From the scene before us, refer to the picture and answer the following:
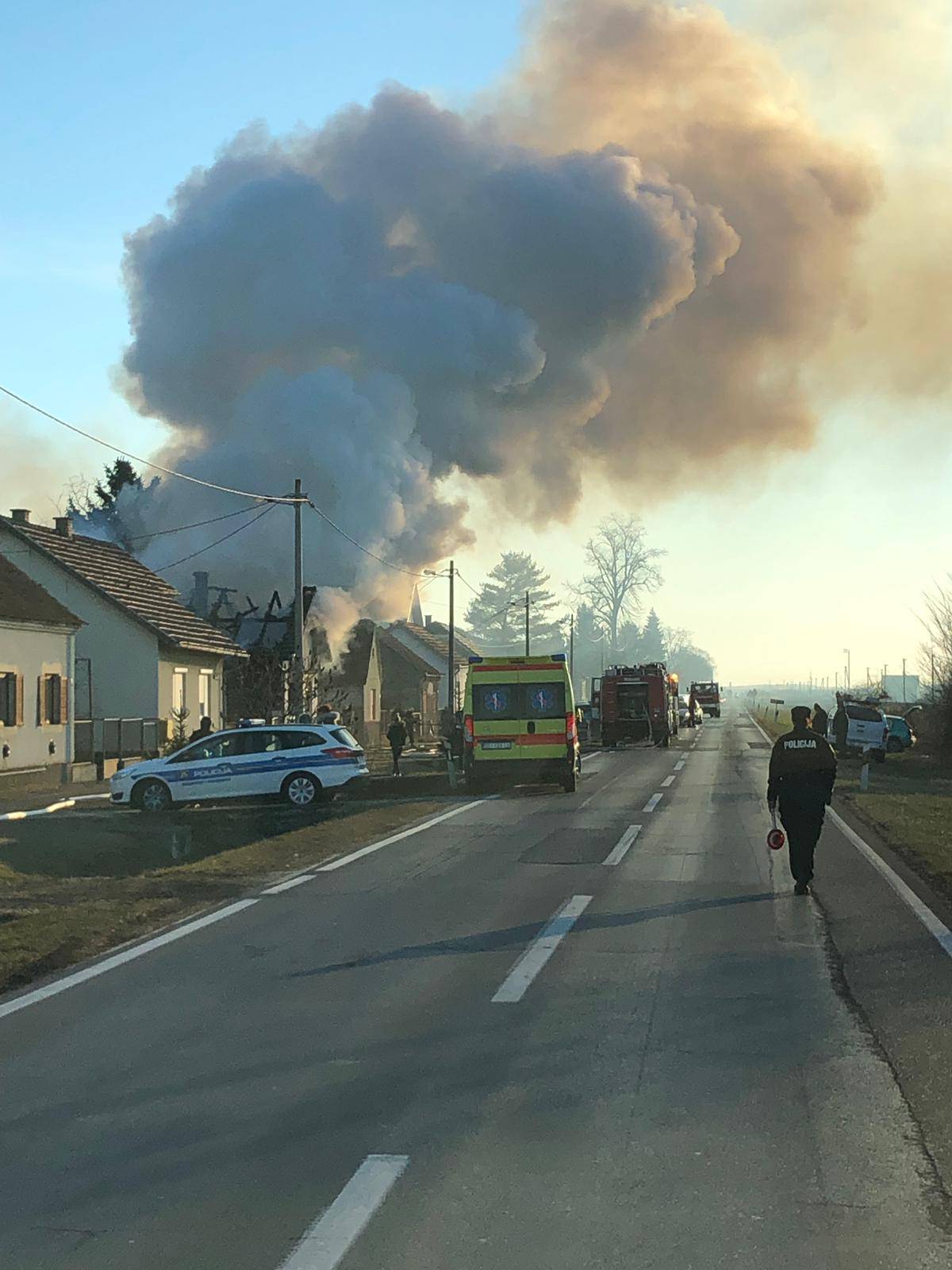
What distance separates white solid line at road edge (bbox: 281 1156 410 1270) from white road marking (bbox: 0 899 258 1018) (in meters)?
3.57

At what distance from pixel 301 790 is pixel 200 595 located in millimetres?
28187

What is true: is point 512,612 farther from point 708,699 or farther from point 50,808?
point 50,808

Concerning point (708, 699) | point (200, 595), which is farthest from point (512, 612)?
point (200, 595)

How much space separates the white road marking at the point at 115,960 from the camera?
849 cm

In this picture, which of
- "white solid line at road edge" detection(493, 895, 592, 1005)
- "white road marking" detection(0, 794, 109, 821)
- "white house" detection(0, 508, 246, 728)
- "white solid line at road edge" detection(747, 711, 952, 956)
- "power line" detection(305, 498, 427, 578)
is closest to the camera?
"white solid line at road edge" detection(493, 895, 592, 1005)

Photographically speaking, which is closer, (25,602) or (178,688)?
(25,602)

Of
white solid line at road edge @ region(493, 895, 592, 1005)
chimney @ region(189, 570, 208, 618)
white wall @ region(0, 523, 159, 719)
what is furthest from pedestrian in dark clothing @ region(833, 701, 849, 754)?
white solid line at road edge @ region(493, 895, 592, 1005)

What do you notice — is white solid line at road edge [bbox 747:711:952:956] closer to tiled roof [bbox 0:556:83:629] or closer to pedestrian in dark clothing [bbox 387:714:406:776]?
pedestrian in dark clothing [bbox 387:714:406:776]

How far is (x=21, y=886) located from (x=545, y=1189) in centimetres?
1095

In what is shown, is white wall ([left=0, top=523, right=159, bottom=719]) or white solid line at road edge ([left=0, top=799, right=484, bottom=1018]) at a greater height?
white wall ([left=0, top=523, right=159, bottom=719])

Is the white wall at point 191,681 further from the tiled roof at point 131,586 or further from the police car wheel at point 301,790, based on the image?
the police car wheel at point 301,790

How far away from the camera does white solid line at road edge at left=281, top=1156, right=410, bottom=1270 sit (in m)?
4.48

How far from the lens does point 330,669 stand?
58.2 metres

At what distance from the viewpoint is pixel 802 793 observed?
43.1 feet
